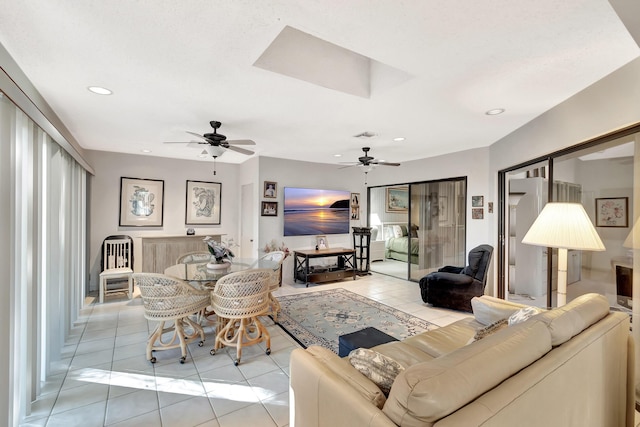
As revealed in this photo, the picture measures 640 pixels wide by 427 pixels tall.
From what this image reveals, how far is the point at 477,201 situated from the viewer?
15.5ft

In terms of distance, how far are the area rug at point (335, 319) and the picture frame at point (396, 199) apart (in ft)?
13.5

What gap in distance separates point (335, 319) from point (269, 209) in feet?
8.49

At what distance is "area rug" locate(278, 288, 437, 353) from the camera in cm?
329

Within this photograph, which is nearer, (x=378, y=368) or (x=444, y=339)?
(x=378, y=368)

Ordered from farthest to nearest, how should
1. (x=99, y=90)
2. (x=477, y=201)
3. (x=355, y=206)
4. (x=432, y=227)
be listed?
(x=355, y=206)
(x=432, y=227)
(x=477, y=201)
(x=99, y=90)

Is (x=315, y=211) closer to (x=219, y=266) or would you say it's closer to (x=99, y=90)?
(x=219, y=266)

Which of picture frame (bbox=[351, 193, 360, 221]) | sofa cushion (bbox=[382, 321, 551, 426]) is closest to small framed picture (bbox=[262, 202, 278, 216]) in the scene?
picture frame (bbox=[351, 193, 360, 221])

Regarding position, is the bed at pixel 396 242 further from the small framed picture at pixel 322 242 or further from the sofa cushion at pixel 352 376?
the sofa cushion at pixel 352 376

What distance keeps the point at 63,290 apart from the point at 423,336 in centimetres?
361

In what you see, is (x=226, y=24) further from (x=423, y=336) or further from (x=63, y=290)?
(x=63, y=290)

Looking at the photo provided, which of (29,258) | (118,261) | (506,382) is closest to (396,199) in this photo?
(118,261)

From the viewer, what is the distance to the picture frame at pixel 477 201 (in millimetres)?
4636

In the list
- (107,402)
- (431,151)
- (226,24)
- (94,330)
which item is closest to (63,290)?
(94,330)

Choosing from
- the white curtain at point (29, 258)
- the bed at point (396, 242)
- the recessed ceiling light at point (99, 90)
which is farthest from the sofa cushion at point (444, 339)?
the bed at point (396, 242)
